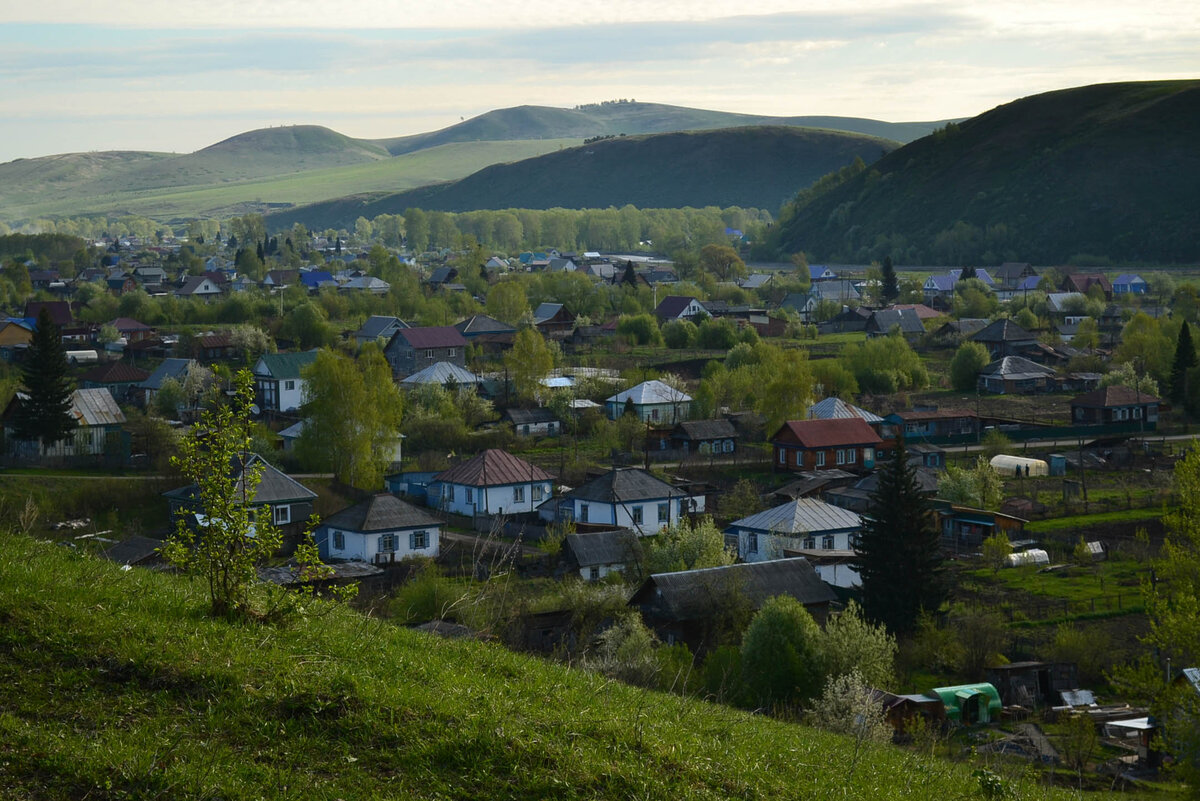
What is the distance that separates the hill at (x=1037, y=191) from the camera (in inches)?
4673

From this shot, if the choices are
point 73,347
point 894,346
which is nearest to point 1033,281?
point 894,346

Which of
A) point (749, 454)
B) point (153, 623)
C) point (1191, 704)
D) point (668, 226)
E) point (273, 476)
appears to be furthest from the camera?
point (668, 226)

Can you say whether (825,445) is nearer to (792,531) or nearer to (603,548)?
(792,531)

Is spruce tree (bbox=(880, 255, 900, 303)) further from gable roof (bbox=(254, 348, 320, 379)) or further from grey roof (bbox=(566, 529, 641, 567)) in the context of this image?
grey roof (bbox=(566, 529, 641, 567))

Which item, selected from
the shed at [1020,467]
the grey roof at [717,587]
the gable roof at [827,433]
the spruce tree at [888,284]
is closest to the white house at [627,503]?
the gable roof at [827,433]

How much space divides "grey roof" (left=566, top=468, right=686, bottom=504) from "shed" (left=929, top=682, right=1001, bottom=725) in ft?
45.3

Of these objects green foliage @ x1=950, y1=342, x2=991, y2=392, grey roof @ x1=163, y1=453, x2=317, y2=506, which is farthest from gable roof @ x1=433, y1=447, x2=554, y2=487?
green foliage @ x1=950, y1=342, x2=991, y2=392

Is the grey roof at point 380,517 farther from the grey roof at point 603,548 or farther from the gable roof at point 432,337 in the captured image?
the gable roof at point 432,337

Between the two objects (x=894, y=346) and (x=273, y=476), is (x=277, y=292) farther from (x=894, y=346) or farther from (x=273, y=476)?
(x=273, y=476)

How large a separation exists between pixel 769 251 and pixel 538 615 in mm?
126819

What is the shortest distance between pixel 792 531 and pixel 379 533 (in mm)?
10233

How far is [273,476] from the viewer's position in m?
33.6

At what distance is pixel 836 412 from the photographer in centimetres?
4653

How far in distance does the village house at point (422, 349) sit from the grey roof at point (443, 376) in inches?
258
